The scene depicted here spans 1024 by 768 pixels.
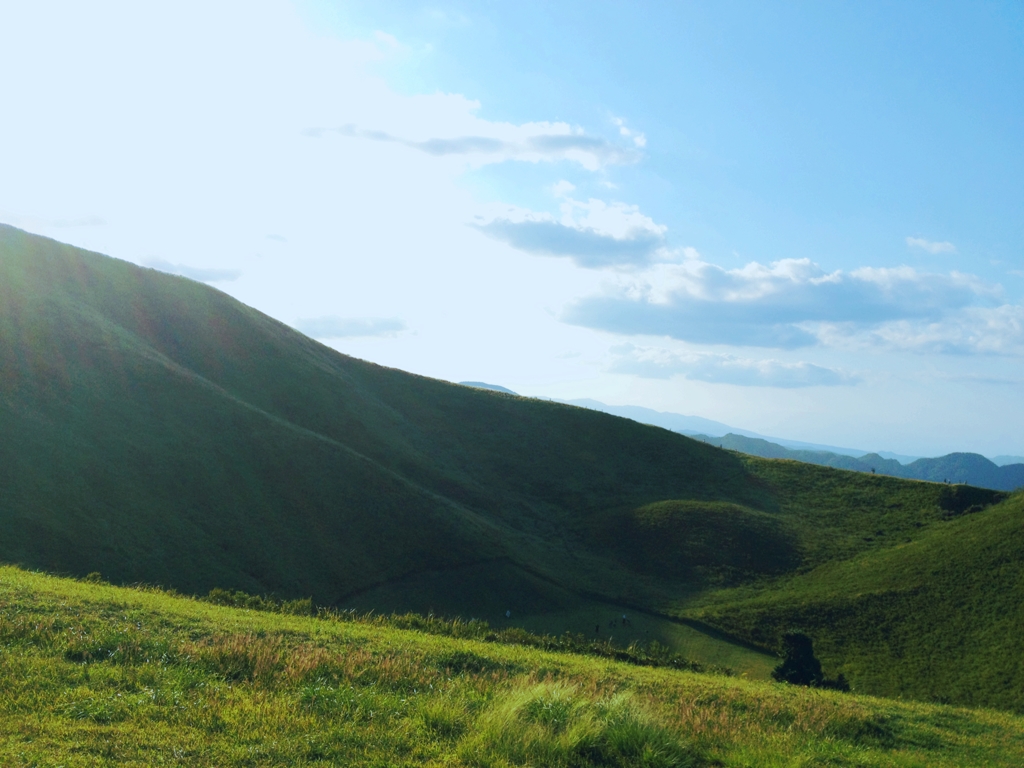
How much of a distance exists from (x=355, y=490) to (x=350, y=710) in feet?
139

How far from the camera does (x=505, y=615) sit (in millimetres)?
41312

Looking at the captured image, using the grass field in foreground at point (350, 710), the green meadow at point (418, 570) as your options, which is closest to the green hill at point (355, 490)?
the green meadow at point (418, 570)

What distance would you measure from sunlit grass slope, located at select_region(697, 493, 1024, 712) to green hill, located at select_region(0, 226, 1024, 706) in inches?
26.0

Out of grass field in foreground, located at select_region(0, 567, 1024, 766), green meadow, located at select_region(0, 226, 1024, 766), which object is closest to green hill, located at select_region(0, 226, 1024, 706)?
green meadow, located at select_region(0, 226, 1024, 766)

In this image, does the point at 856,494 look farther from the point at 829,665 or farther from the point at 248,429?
the point at 248,429

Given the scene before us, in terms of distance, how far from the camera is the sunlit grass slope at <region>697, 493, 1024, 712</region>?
3809cm

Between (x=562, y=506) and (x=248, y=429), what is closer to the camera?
(x=248, y=429)

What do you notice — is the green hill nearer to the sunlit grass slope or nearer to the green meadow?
the green meadow

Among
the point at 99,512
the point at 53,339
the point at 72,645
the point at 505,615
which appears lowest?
the point at 505,615

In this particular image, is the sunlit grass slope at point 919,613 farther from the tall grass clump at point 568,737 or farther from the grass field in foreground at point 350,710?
the tall grass clump at point 568,737

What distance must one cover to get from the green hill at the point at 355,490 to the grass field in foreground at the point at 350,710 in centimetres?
2266

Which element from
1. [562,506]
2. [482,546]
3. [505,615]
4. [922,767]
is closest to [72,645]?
[922,767]

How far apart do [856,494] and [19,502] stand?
70558 millimetres

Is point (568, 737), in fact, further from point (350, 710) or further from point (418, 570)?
point (418, 570)
